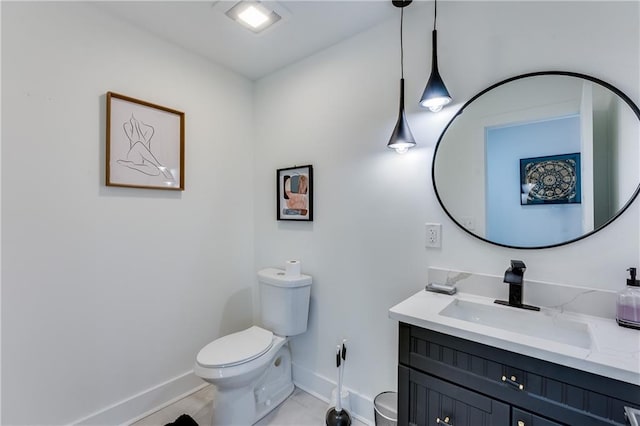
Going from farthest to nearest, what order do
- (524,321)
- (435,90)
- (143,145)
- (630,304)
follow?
(143,145)
(435,90)
(524,321)
(630,304)

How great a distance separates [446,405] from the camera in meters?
1.12

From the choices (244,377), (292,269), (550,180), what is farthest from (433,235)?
(244,377)

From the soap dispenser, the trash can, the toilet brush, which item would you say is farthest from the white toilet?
the soap dispenser

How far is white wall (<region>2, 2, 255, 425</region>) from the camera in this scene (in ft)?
4.72

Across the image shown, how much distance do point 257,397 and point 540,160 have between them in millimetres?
2024

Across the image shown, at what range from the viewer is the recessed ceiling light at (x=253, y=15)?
1.62 m

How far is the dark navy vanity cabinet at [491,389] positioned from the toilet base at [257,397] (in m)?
0.95

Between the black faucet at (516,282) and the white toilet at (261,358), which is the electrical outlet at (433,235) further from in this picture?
the white toilet at (261,358)

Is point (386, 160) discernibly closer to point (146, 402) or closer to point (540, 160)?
point (540, 160)

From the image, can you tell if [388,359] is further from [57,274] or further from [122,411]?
[57,274]

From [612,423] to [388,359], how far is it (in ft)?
3.40

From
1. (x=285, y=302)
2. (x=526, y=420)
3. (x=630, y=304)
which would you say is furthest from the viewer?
(x=285, y=302)

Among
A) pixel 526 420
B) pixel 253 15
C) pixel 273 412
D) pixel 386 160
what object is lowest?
pixel 273 412

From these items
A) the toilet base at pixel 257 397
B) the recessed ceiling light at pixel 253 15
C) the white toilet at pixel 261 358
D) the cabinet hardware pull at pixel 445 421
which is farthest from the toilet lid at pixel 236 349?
the recessed ceiling light at pixel 253 15
